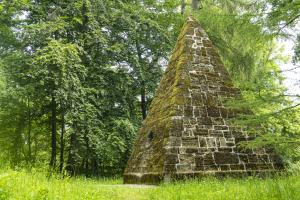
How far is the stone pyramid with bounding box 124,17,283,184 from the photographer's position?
7.51 m

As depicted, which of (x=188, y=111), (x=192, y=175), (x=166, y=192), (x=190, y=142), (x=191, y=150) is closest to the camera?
(x=166, y=192)

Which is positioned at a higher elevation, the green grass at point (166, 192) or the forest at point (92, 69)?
the forest at point (92, 69)

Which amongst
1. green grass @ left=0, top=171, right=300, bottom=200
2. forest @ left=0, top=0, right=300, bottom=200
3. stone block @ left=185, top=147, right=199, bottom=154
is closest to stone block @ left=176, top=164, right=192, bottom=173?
stone block @ left=185, top=147, right=199, bottom=154

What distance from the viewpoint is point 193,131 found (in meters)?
7.91

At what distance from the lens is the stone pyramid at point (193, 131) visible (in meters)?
7.51

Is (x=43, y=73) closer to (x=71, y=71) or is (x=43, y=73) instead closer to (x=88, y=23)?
(x=71, y=71)

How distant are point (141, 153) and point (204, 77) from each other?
2813 mm

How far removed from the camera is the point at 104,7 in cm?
1427

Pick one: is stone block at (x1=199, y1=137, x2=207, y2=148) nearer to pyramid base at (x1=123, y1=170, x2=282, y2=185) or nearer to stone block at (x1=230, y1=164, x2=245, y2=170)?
pyramid base at (x1=123, y1=170, x2=282, y2=185)

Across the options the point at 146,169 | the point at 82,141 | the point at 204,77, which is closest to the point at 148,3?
the point at 82,141

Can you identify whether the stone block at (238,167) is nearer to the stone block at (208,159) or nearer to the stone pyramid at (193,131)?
the stone pyramid at (193,131)

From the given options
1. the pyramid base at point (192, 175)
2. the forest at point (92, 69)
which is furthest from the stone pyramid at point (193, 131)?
the forest at point (92, 69)

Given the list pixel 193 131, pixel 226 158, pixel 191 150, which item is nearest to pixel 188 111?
pixel 193 131

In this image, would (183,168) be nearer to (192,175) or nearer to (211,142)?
(192,175)
